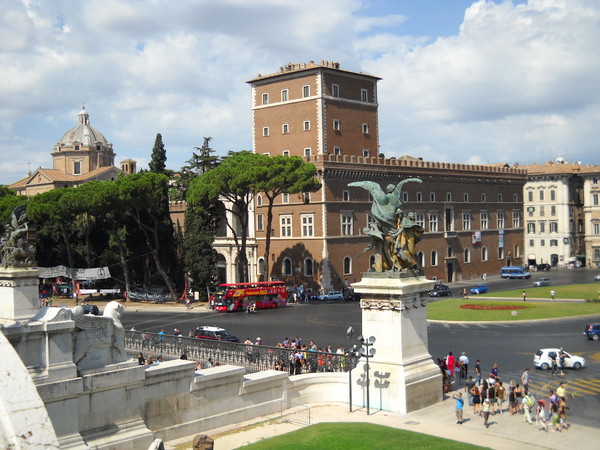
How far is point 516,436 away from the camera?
51.8ft

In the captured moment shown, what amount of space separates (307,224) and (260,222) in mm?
4865

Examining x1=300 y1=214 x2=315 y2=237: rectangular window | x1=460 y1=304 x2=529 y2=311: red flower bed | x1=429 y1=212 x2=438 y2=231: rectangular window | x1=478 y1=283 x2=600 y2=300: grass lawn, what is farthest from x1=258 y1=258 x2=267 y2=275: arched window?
x1=460 y1=304 x2=529 y2=311: red flower bed

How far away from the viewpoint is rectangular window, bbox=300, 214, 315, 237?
A: 54.8m

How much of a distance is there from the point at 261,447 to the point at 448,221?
55.4 meters

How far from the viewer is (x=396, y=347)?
17.1 m

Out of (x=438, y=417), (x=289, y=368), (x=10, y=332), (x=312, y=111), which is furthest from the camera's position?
(x=312, y=111)

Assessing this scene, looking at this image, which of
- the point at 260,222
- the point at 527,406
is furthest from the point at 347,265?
the point at 527,406

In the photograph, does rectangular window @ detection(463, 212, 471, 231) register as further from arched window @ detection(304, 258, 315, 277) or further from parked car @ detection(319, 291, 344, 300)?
parked car @ detection(319, 291, 344, 300)

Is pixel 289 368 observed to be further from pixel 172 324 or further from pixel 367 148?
pixel 367 148

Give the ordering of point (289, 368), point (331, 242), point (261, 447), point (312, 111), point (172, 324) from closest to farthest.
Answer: point (261, 447), point (289, 368), point (172, 324), point (331, 242), point (312, 111)

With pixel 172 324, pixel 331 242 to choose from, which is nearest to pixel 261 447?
pixel 172 324

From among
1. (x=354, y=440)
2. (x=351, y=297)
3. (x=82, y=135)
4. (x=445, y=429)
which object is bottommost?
(x=445, y=429)

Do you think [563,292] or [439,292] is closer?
[563,292]

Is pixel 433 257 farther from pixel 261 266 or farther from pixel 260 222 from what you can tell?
pixel 260 222
